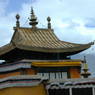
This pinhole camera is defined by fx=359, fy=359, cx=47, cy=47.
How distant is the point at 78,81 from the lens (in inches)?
752

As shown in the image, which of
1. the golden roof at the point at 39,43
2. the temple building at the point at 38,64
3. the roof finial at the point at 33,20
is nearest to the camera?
the temple building at the point at 38,64

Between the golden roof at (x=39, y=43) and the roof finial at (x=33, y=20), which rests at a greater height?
the roof finial at (x=33, y=20)

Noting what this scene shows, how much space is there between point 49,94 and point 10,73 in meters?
3.94

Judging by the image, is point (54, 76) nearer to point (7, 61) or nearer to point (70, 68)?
point (70, 68)

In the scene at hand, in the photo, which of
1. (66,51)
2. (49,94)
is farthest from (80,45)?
(49,94)

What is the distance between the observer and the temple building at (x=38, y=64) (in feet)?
63.7

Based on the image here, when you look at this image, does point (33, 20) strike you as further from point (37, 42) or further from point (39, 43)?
point (39, 43)

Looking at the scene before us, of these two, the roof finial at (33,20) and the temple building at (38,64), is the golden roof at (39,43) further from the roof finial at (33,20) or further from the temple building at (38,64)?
the roof finial at (33,20)

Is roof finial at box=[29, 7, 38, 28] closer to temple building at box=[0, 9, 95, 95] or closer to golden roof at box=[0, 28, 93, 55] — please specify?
temple building at box=[0, 9, 95, 95]

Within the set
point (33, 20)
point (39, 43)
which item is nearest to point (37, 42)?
point (39, 43)

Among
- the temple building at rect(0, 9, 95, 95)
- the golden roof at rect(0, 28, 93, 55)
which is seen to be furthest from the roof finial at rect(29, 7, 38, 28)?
the golden roof at rect(0, 28, 93, 55)

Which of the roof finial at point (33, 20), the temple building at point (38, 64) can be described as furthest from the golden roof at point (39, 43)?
→ the roof finial at point (33, 20)

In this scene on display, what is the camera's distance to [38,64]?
2186cm

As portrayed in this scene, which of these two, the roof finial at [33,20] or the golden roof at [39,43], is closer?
the golden roof at [39,43]
